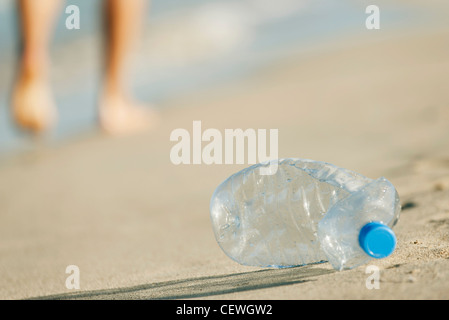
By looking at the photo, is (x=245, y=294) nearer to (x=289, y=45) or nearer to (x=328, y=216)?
(x=328, y=216)

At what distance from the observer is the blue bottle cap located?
4.22 feet

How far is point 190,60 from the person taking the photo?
9172mm

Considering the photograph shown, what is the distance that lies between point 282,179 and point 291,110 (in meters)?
2.50

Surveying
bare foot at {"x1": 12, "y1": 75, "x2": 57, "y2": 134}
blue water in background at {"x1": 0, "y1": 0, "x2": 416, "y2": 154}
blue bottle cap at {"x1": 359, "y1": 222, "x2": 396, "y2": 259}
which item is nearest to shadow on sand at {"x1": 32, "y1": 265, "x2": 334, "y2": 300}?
blue bottle cap at {"x1": 359, "y1": 222, "x2": 396, "y2": 259}

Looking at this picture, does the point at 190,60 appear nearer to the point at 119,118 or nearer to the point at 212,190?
the point at 119,118

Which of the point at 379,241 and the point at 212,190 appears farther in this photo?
the point at 212,190

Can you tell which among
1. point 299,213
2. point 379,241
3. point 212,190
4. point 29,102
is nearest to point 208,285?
point 299,213

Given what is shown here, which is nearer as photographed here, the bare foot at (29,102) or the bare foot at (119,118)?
the bare foot at (29,102)

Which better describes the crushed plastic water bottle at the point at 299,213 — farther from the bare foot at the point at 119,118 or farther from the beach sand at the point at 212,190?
the bare foot at the point at 119,118

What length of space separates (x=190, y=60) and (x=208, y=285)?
7906 mm

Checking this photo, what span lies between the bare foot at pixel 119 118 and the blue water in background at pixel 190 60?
643 millimetres

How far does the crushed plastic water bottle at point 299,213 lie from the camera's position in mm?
1477

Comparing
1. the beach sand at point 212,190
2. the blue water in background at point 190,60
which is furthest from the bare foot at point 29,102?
the blue water in background at point 190,60

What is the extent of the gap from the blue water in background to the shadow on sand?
114 inches
